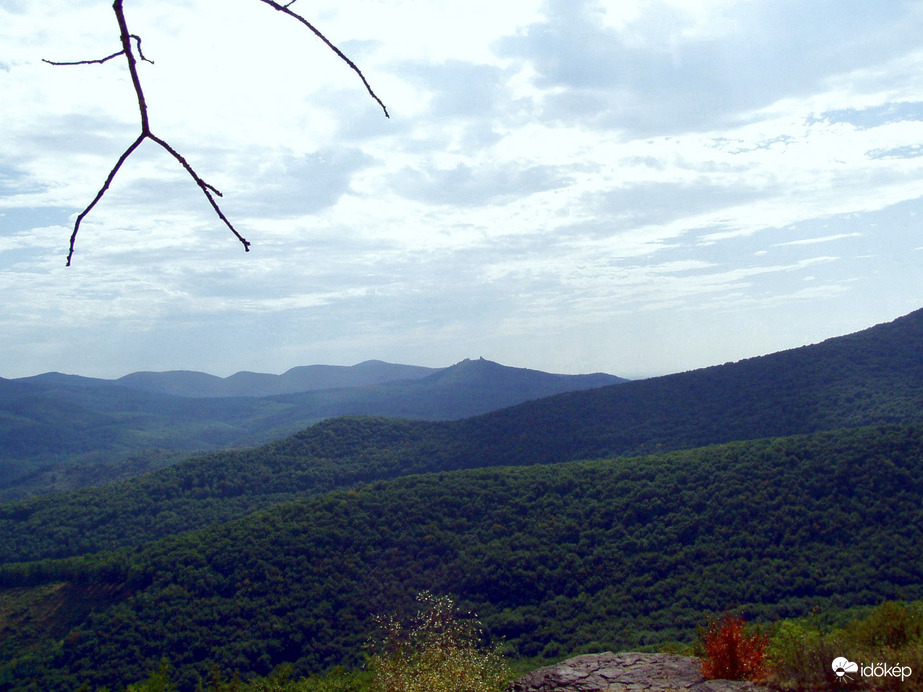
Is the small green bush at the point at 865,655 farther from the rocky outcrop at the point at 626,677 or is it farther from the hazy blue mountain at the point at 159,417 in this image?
the hazy blue mountain at the point at 159,417

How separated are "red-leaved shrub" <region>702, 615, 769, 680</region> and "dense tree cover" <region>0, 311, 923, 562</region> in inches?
1727

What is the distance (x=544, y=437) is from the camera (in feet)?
203

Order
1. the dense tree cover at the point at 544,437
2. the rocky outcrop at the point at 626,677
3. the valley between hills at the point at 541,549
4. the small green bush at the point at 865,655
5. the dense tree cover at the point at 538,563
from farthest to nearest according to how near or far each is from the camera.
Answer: the dense tree cover at the point at 544,437
the valley between hills at the point at 541,549
the dense tree cover at the point at 538,563
the rocky outcrop at the point at 626,677
the small green bush at the point at 865,655

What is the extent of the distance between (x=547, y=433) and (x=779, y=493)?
1224 inches

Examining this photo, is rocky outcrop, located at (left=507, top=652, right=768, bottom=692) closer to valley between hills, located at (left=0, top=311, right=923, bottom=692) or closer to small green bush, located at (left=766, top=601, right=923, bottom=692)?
small green bush, located at (left=766, top=601, right=923, bottom=692)

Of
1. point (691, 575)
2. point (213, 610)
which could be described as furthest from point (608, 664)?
point (213, 610)

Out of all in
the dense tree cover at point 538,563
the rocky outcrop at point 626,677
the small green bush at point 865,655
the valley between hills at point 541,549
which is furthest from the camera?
the valley between hills at point 541,549

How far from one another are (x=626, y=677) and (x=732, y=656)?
104cm

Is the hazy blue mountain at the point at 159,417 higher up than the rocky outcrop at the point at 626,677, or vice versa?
the rocky outcrop at the point at 626,677

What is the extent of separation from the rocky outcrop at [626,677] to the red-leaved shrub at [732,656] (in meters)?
0.10

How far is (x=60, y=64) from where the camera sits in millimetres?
1712

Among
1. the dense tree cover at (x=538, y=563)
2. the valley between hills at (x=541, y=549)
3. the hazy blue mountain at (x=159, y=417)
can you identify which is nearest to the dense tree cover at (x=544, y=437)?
the valley between hills at (x=541, y=549)

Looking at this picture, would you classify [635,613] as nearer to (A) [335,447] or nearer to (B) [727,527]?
(B) [727,527]

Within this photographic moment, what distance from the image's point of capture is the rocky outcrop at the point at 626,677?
5500mm
